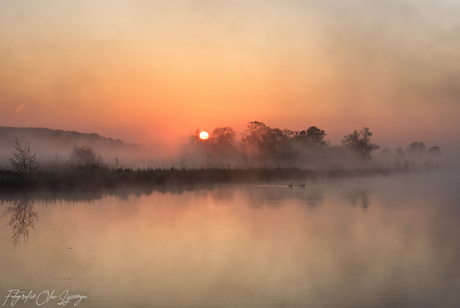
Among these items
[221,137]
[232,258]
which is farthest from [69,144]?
[232,258]

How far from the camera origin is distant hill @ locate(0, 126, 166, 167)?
89.7m

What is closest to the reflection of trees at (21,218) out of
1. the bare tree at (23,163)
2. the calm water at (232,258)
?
the calm water at (232,258)

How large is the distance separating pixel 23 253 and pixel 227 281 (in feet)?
14.7

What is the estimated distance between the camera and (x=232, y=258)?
8133 mm

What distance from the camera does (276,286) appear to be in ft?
21.7

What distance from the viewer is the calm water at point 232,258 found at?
6.21 m

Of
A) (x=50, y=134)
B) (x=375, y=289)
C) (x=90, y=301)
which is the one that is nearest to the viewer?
(x=90, y=301)

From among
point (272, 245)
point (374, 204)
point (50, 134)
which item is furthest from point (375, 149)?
point (50, 134)

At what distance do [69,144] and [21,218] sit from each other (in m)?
95.7

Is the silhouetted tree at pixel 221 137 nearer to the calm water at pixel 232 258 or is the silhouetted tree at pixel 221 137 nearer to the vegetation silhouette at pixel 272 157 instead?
the vegetation silhouette at pixel 272 157

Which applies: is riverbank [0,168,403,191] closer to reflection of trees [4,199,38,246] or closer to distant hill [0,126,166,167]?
reflection of trees [4,199,38,246]

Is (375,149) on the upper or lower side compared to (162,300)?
upper

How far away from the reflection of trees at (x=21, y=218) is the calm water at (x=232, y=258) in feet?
0.15

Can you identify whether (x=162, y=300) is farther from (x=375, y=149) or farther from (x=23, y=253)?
(x=375, y=149)
